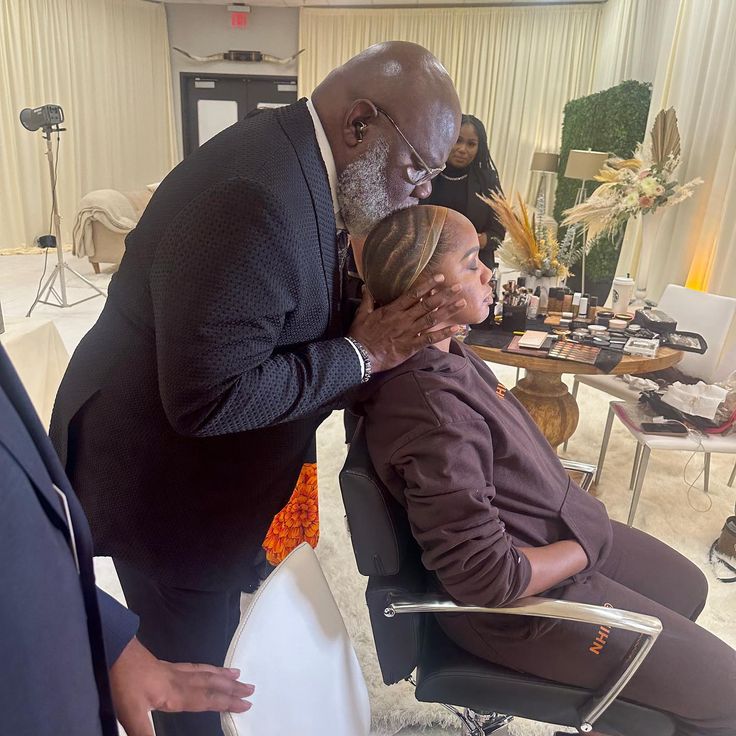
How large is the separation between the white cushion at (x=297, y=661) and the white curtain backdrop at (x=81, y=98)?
27.7 feet

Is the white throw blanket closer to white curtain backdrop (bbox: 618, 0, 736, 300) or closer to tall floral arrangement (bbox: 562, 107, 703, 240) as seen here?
tall floral arrangement (bbox: 562, 107, 703, 240)

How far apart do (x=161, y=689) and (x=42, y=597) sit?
0.30m

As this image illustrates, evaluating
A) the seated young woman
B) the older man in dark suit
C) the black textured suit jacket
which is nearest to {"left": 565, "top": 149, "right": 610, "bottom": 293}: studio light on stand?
the seated young woman

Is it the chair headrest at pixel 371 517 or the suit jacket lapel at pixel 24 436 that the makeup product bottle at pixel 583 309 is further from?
the suit jacket lapel at pixel 24 436

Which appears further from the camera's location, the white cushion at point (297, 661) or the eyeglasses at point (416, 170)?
the eyeglasses at point (416, 170)

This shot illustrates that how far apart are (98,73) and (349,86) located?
9.19 meters

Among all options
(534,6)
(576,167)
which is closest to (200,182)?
(576,167)

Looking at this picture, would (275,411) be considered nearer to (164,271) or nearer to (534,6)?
(164,271)

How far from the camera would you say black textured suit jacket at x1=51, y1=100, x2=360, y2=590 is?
2.74 ft

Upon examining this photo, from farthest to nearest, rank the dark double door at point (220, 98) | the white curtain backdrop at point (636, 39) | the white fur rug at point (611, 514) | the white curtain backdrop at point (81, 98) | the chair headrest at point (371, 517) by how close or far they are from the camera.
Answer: the dark double door at point (220, 98) < the white curtain backdrop at point (81, 98) < the white curtain backdrop at point (636, 39) < the white fur rug at point (611, 514) < the chair headrest at point (371, 517)

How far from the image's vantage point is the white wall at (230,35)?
352 inches

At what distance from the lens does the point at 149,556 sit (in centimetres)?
108

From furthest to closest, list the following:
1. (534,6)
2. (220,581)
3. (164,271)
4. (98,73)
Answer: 1. (98,73)
2. (534,6)
3. (220,581)
4. (164,271)

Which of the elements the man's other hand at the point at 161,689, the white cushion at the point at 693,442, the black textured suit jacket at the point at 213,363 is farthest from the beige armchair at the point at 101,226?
the man's other hand at the point at 161,689
